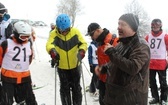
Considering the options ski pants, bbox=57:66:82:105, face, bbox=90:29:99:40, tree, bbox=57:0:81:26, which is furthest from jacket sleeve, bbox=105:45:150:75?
tree, bbox=57:0:81:26

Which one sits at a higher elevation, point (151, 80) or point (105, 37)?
point (105, 37)

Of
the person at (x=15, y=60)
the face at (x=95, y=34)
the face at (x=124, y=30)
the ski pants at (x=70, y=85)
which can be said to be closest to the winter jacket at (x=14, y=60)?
the person at (x=15, y=60)

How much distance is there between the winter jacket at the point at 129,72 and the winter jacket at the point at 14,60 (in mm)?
2208

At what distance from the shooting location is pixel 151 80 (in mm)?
6910

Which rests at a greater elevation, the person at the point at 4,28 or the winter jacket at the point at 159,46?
the person at the point at 4,28

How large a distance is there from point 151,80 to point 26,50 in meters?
3.37

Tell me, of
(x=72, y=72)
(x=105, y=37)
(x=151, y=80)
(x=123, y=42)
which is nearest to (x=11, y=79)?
(x=72, y=72)

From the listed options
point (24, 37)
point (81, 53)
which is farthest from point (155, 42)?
point (24, 37)

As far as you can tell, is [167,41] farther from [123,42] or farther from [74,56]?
[123,42]

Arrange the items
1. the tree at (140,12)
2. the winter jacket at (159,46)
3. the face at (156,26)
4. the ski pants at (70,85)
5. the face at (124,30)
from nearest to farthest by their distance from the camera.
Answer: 1. the face at (124,30)
2. the ski pants at (70,85)
3. the face at (156,26)
4. the winter jacket at (159,46)
5. the tree at (140,12)

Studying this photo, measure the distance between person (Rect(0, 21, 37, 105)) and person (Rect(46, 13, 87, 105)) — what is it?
21.4 inches

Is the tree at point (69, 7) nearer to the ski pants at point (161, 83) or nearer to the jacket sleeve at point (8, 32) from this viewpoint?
the ski pants at point (161, 83)

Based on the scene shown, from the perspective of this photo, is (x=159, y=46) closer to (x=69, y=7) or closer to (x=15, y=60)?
(x=15, y=60)

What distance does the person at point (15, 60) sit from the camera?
4.95 metres
